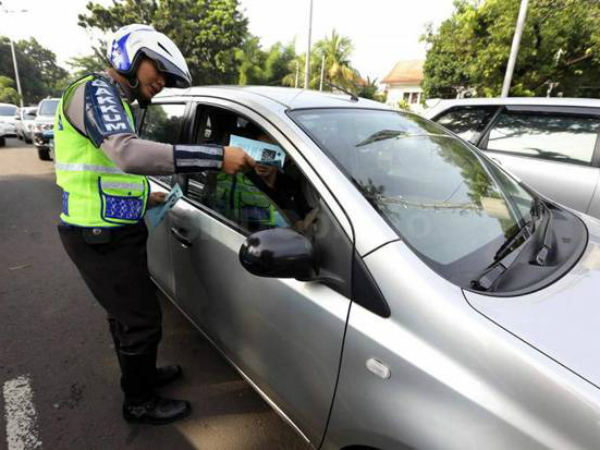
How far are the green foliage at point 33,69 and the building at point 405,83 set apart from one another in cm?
4483

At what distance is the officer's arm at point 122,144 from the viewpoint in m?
1.39

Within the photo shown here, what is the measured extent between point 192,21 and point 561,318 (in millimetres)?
29159

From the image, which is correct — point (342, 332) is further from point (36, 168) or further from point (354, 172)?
point (36, 168)

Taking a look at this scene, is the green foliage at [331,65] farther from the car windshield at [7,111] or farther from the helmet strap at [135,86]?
the helmet strap at [135,86]

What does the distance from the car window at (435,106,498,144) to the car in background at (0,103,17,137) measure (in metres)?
16.4

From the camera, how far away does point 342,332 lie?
120 centimetres

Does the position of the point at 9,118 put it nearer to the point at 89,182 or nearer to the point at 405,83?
the point at 89,182

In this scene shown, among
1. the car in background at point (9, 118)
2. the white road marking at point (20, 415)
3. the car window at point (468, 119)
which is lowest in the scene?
the white road marking at point (20, 415)

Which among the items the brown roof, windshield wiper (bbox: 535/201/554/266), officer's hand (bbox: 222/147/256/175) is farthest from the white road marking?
the brown roof

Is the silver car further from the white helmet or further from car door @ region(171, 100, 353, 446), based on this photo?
the white helmet

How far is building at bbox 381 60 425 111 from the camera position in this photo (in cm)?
3891

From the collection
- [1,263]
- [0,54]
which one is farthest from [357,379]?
[0,54]

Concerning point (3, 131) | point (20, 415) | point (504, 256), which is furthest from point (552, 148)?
point (3, 131)

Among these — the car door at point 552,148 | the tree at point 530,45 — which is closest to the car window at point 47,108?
the car door at point 552,148
